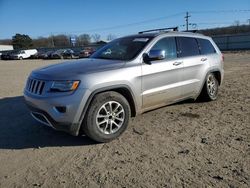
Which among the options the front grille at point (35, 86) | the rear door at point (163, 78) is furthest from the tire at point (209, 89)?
the front grille at point (35, 86)

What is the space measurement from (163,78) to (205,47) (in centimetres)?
212

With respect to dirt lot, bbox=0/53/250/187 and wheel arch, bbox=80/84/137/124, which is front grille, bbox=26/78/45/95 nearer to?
wheel arch, bbox=80/84/137/124

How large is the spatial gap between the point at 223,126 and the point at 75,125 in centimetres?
270

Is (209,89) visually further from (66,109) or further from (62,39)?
(62,39)

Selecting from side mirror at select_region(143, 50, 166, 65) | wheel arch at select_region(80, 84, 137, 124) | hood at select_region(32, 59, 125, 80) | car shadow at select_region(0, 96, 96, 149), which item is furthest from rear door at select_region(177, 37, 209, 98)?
car shadow at select_region(0, 96, 96, 149)

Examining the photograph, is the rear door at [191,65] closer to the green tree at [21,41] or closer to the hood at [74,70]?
the hood at [74,70]

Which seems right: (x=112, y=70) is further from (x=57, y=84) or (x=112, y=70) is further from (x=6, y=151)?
(x=6, y=151)

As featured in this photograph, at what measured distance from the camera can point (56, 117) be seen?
4305 millimetres

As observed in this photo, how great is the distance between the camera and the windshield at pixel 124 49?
5387mm

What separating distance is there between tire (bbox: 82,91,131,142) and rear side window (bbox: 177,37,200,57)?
1.97 m

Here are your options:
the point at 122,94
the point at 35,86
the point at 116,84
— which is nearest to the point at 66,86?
the point at 35,86

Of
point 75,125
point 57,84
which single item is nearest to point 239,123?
point 75,125

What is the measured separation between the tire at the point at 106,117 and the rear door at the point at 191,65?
69.9 inches

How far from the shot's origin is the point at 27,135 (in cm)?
516
